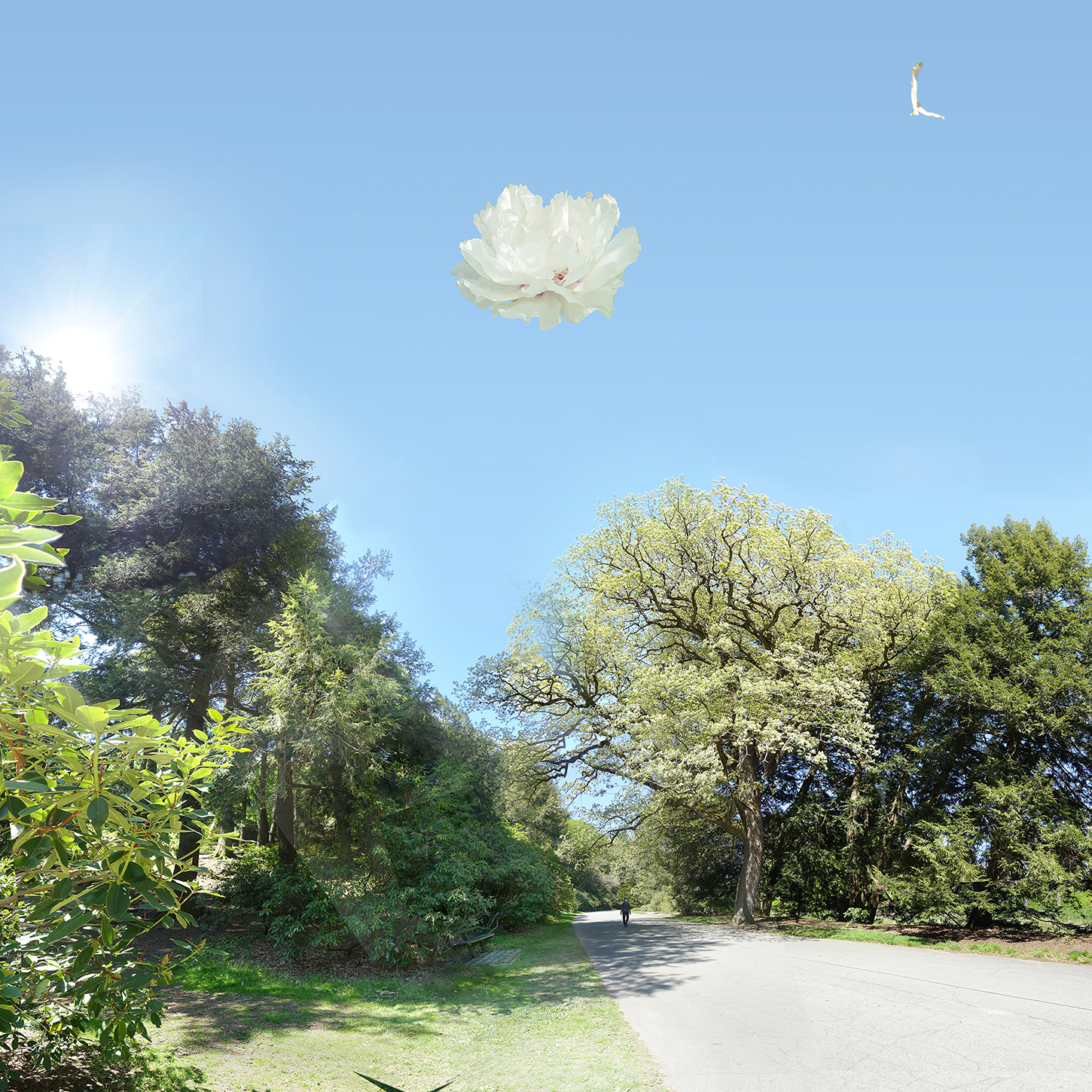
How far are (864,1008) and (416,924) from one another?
6.18 meters

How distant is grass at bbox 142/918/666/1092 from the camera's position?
4.49 m

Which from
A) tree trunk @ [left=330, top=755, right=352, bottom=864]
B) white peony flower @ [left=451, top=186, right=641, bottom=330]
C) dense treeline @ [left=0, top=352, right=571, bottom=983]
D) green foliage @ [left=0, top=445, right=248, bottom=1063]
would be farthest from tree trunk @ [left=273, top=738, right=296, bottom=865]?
white peony flower @ [left=451, top=186, right=641, bottom=330]

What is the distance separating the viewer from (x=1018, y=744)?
12641mm

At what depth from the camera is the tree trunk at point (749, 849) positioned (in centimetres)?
1558

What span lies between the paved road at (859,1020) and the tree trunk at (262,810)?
20.8 feet

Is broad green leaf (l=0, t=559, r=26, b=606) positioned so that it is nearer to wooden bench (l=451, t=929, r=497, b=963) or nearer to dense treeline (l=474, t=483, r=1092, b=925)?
wooden bench (l=451, t=929, r=497, b=963)

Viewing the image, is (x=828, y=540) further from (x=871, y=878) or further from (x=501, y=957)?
(x=501, y=957)

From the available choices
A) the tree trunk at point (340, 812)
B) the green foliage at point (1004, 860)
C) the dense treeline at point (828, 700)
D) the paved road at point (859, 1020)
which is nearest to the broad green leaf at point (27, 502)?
the paved road at point (859, 1020)

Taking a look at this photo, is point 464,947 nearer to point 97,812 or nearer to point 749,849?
point 749,849

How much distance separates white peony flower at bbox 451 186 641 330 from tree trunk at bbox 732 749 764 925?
641 inches

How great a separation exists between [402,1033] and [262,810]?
10.7 metres

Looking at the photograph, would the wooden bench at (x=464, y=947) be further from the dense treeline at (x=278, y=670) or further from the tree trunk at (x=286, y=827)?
the tree trunk at (x=286, y=827)

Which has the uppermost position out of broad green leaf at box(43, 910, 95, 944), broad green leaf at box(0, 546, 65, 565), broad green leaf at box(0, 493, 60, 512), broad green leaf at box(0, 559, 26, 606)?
broad green leaf at box(0, 493, 60, 512)

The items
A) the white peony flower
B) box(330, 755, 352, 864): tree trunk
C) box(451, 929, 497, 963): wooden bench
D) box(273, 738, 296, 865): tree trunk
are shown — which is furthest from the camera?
box(273, 738, 296, 865): tree trunk
